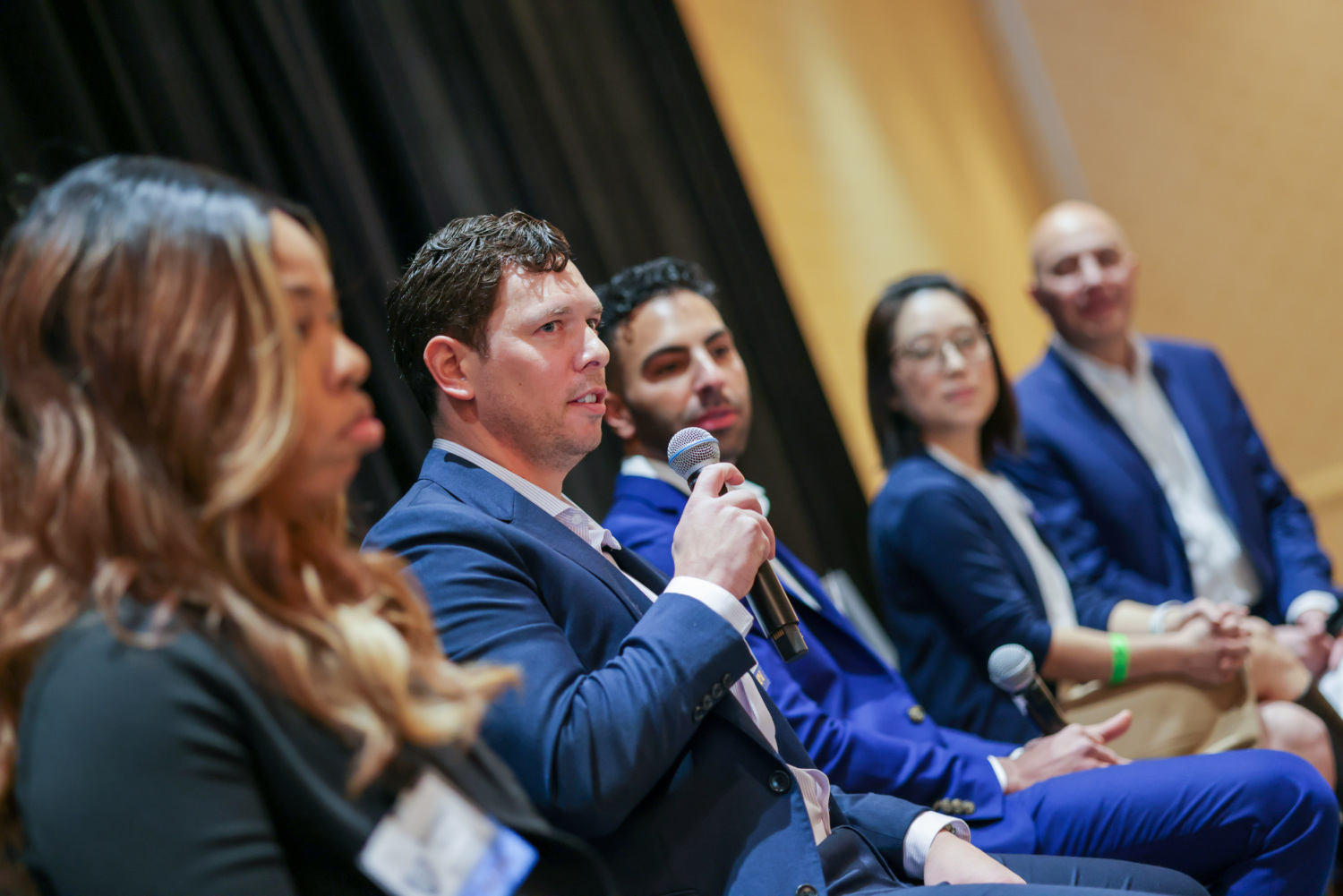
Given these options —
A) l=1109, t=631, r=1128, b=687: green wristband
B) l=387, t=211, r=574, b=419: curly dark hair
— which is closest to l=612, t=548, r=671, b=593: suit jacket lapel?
l=387, t=211, r=574, b=419: curly dark hair

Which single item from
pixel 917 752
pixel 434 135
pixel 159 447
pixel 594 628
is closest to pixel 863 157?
pixel 434 135

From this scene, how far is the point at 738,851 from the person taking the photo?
1.19 m

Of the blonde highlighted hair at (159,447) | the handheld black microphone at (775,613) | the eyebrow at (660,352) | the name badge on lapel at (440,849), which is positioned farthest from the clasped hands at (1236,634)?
the blonde highlighted hair at (159,447)

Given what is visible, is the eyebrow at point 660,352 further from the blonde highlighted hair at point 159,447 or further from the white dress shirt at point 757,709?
the blonde highlighted hair at point 159,447

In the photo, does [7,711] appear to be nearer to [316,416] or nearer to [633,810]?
[316,416]

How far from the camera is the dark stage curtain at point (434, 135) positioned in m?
1.94

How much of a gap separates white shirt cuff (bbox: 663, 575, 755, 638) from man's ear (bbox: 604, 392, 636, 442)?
97cm

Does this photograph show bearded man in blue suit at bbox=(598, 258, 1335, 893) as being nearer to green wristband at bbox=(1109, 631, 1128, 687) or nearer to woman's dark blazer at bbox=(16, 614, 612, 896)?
green wristband at bbox=(1109, 631, 1128, 687)

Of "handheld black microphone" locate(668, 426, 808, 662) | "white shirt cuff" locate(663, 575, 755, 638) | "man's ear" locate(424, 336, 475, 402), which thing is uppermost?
"man's ear" locate(424, 336, 475, 402)

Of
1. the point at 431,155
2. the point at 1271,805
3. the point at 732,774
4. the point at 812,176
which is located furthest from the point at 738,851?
the point at 812,176

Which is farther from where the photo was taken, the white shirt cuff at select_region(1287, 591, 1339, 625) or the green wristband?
the white shirt cuff at select_region(1287, 591, 1339, 625)

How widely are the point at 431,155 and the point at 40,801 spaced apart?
2.05 meters

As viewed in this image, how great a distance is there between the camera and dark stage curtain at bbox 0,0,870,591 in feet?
6.37

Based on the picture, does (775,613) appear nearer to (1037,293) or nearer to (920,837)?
(920,837)
